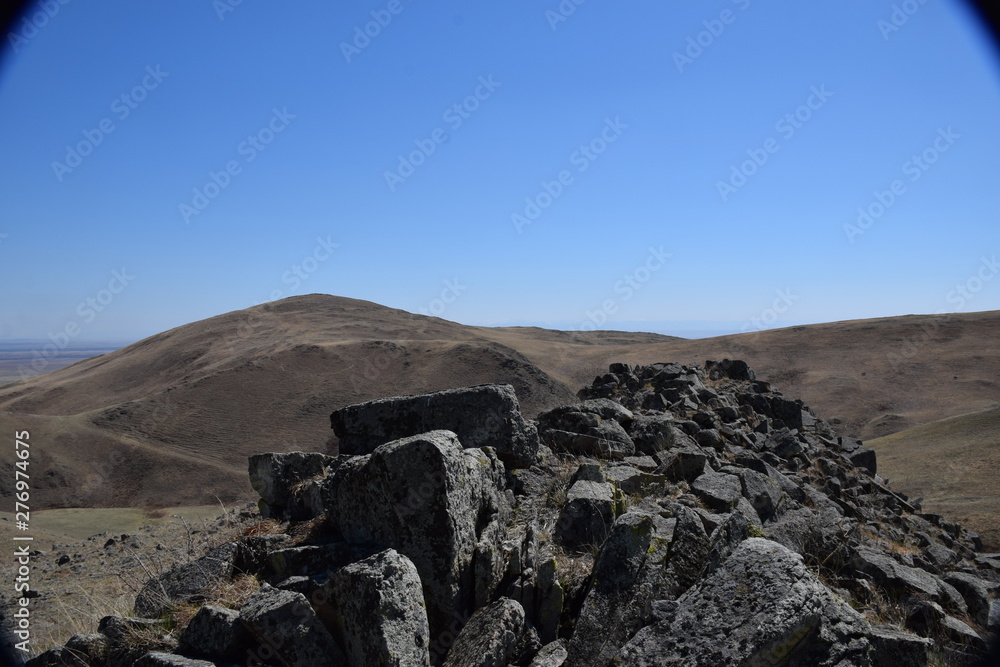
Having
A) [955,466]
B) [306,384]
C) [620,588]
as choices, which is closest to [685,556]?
[620,588]

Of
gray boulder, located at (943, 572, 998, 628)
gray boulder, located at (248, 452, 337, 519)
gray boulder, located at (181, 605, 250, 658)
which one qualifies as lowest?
gray boulder, located at (943, 572, 998, 628)

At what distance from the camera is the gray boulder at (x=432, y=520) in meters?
3.93

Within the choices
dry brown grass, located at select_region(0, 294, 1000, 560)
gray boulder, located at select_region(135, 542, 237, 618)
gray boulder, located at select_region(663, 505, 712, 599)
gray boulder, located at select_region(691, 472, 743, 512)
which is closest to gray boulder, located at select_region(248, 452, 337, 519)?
gray boulder, located at select_region(135, 542, 237, 618)

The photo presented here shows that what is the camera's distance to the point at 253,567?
14.9 feet

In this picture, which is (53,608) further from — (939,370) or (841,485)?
(939,370)

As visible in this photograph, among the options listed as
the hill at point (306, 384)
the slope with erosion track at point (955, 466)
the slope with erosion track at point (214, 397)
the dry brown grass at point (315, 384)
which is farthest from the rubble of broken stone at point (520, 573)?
the hill at point (306, 384)

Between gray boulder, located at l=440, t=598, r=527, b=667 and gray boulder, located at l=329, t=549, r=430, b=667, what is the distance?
0.21 meters

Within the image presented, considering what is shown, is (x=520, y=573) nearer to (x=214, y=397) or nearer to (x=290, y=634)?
(x=290, y=634)

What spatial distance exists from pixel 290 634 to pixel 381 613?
1.89 feet

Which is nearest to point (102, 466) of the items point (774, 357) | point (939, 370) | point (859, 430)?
point (859, 430)

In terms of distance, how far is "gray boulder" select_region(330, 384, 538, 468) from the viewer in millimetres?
5887

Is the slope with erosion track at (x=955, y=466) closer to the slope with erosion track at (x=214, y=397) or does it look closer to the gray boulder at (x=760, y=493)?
the gray boulder at (x=760, y=493)

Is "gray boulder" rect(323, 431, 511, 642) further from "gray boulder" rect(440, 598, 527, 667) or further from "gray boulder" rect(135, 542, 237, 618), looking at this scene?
"gray boulder" rect(135, 542, 237, 618)

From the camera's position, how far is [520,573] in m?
4.12
